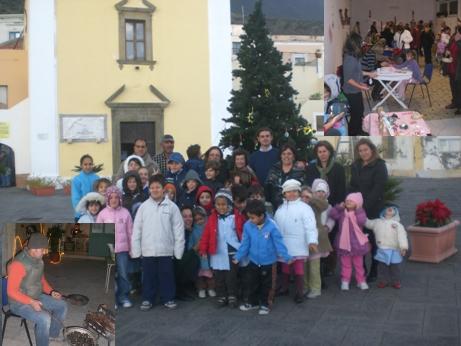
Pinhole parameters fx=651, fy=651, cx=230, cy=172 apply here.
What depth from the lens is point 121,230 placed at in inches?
Result: 177

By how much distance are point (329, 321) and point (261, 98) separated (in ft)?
6.48

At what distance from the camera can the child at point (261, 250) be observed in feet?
14.3

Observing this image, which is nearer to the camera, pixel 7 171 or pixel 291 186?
pixel 291 186

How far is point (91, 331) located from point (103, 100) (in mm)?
3305

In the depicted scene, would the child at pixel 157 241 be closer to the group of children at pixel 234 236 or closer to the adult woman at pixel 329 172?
the group of children at pixel 234 236

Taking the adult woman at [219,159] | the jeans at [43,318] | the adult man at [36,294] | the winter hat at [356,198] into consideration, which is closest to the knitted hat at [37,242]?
the adult man at [36,294]

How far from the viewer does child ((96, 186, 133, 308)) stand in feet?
14.6

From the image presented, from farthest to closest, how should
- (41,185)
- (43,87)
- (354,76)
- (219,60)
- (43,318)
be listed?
(41,185) → (219,60) → (43,87) → (354,76) → (43,318)

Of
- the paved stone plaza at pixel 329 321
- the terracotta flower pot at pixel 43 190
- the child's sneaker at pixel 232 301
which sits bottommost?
the paved stone plaza at pixel 329 321

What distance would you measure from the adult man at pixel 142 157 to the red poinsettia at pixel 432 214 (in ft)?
8.30

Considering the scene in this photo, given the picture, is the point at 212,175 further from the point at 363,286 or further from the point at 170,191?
the point at 363,286

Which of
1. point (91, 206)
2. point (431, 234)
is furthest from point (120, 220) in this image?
point (431, 234)

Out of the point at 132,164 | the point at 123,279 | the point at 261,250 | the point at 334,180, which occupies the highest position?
the point at 132,164

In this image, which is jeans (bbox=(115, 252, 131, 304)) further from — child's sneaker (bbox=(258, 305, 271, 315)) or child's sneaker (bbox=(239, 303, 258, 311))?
child's sneaker (bbox=(258, 305, 271, 315))
